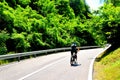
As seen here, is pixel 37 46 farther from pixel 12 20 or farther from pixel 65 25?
pixel 65 25

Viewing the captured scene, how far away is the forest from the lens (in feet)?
99.0

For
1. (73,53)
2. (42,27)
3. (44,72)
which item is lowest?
(44,72)

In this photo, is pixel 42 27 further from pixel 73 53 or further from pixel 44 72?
pixel 44 72

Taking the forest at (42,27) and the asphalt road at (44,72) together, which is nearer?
the asphalt road at (44,72)

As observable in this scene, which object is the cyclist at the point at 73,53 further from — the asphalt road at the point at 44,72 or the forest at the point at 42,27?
the forest at the point at 42,27

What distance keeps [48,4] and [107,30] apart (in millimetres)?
24949

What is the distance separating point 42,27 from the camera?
44.1m

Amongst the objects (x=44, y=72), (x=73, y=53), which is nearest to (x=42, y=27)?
(x=73, y=53)

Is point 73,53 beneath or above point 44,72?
above

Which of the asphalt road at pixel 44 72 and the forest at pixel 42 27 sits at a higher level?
the forest at pixel 42 27

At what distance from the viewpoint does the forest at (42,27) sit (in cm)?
3017

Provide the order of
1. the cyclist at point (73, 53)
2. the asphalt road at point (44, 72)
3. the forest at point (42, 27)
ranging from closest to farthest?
the asphalt road at point (44, 72)
the cyclist at point (73, 53)
the forest at point (42, 27)

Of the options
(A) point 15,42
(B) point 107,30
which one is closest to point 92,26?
(B) point 107,30

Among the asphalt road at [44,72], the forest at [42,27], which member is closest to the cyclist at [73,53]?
A: the asphalt road at [44,72]
